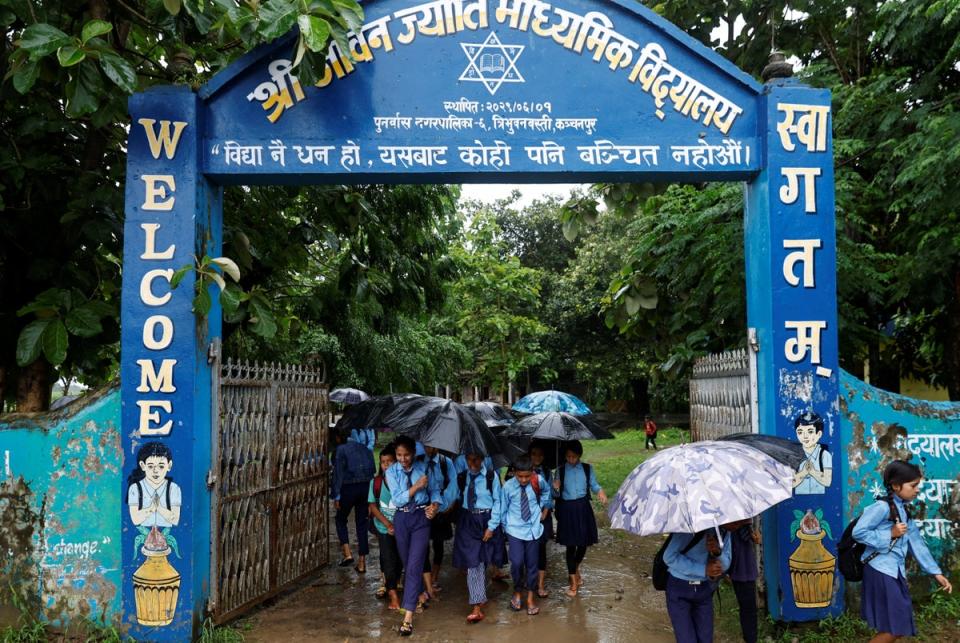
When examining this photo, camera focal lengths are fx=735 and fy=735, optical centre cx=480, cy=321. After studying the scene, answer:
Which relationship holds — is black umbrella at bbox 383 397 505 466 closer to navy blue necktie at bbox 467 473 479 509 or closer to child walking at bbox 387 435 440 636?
child walking at bbox 387 435 440 636

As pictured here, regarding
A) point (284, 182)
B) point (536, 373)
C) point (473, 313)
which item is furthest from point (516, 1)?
point (536, 373)

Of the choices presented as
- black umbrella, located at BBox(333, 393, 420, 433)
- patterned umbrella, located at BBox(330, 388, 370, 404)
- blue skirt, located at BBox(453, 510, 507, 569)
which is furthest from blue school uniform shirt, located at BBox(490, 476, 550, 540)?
patterned umbrella, located at BBox(330, 388, 370, 404)

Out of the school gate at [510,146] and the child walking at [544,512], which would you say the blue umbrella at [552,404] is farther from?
the school gate at [510,146]

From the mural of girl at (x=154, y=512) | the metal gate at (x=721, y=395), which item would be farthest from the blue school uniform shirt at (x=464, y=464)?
the mural of girl at (x=154, y=512)

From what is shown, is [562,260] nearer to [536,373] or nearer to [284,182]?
[536,373]

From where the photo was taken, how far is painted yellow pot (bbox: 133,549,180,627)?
5.66 m

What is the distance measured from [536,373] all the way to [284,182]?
29177 mm

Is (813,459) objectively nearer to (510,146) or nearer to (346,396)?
(510,146)

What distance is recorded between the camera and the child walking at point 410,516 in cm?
622

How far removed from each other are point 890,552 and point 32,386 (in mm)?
7316

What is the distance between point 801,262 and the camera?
6.10 m

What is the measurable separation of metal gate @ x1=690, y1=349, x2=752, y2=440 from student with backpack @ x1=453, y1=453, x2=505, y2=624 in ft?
7.52

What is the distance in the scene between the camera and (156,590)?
5.67 meters

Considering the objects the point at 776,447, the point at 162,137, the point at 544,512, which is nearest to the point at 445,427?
the point at 544,512
